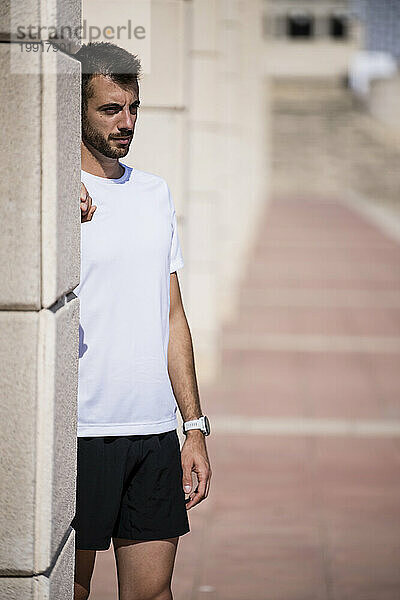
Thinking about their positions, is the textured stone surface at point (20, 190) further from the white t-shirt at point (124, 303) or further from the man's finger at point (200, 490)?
the man's finger at point (200, 490)

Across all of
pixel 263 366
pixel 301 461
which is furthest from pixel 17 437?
pixel 263 366

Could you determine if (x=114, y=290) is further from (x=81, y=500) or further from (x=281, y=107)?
(x=281, y=107)

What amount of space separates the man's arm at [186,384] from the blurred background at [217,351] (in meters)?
0.38

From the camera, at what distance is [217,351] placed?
447 inches

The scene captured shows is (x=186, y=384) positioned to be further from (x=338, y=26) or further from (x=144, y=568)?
(x=338, y=26)

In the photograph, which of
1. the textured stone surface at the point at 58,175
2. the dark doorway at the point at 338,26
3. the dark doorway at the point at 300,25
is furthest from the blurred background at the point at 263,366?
the dark doorway at the point at 338,26

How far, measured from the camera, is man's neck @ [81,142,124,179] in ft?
9.55

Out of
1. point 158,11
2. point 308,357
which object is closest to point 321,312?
point 308,357

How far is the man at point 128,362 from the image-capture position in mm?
2861

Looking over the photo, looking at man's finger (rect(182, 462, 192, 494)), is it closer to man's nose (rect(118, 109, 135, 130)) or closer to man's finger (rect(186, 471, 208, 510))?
man's finger (rect(186, 471, 208, 510))

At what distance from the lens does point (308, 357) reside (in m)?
12.5

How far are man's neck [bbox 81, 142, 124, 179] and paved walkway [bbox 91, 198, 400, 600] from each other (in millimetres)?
2752

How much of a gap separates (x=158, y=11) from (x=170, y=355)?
97cm

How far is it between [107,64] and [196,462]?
1.07m
